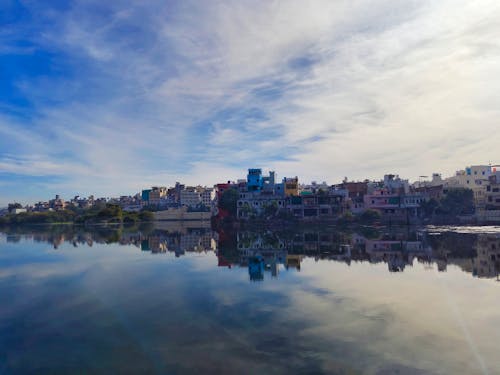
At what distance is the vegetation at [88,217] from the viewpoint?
77.7 meters

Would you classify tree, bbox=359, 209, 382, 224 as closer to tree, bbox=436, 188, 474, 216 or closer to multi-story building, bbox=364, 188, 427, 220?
multi-story building, bbox=364, 188, 427, 220

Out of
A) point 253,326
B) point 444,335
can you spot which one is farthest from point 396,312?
point 253,326

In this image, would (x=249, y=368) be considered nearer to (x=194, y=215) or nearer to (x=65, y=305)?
(x=65, y=305)

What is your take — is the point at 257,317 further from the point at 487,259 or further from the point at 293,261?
the point at 487,259

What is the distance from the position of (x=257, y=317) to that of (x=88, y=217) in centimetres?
7582

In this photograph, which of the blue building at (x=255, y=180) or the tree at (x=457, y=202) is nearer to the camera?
the tree at (x=457, y=202)

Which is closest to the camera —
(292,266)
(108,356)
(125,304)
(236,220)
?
(108,356)

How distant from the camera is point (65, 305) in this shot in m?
13.4

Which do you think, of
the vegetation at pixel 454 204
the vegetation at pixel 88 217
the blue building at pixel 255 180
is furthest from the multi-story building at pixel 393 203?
the vegetation at pixel 88 217

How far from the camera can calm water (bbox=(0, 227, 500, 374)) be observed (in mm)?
8141

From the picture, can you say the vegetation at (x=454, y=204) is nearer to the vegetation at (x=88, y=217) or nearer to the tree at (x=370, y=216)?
the tree at (x=370, y=216)

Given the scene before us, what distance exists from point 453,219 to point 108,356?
5707 cm

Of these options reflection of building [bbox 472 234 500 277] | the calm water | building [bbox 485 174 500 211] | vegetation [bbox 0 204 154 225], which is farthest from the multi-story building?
vegetation [bbox 0 204 154 225]

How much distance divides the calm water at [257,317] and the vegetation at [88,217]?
57.9m
